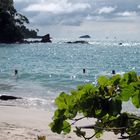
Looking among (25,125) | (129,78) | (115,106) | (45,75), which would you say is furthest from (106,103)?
(45,75)

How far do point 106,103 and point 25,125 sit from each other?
11.4m

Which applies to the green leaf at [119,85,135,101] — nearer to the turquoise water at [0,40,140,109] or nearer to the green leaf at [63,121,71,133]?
the green leaf at [63,121,71,133]

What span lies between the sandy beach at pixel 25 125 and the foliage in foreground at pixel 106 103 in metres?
8.48

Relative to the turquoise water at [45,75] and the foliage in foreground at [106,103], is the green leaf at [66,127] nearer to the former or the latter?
the foliage in foreground at [106,103]

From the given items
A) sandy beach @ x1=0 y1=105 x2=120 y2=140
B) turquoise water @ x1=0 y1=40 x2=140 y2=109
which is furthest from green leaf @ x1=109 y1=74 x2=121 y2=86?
sandy beach @ x1=0 y1=105 x2=120 y2=140

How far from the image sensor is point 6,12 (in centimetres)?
11606

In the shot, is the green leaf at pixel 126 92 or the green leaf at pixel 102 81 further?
the green leaf at pixel 102 81

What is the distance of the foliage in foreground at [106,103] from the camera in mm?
2182

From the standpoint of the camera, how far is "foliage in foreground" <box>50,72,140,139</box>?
7.16 ft

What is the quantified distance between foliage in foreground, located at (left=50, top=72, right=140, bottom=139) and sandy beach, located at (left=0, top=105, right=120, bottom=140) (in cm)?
848

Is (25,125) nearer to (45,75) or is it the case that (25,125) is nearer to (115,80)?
(115,80)

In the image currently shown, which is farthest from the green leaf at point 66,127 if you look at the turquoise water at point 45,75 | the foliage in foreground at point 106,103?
the turquoise water at point 45,75

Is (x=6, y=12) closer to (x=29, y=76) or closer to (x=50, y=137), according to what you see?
(x=29, y=76)

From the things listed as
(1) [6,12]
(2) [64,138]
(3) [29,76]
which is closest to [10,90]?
(3) [29,76]
